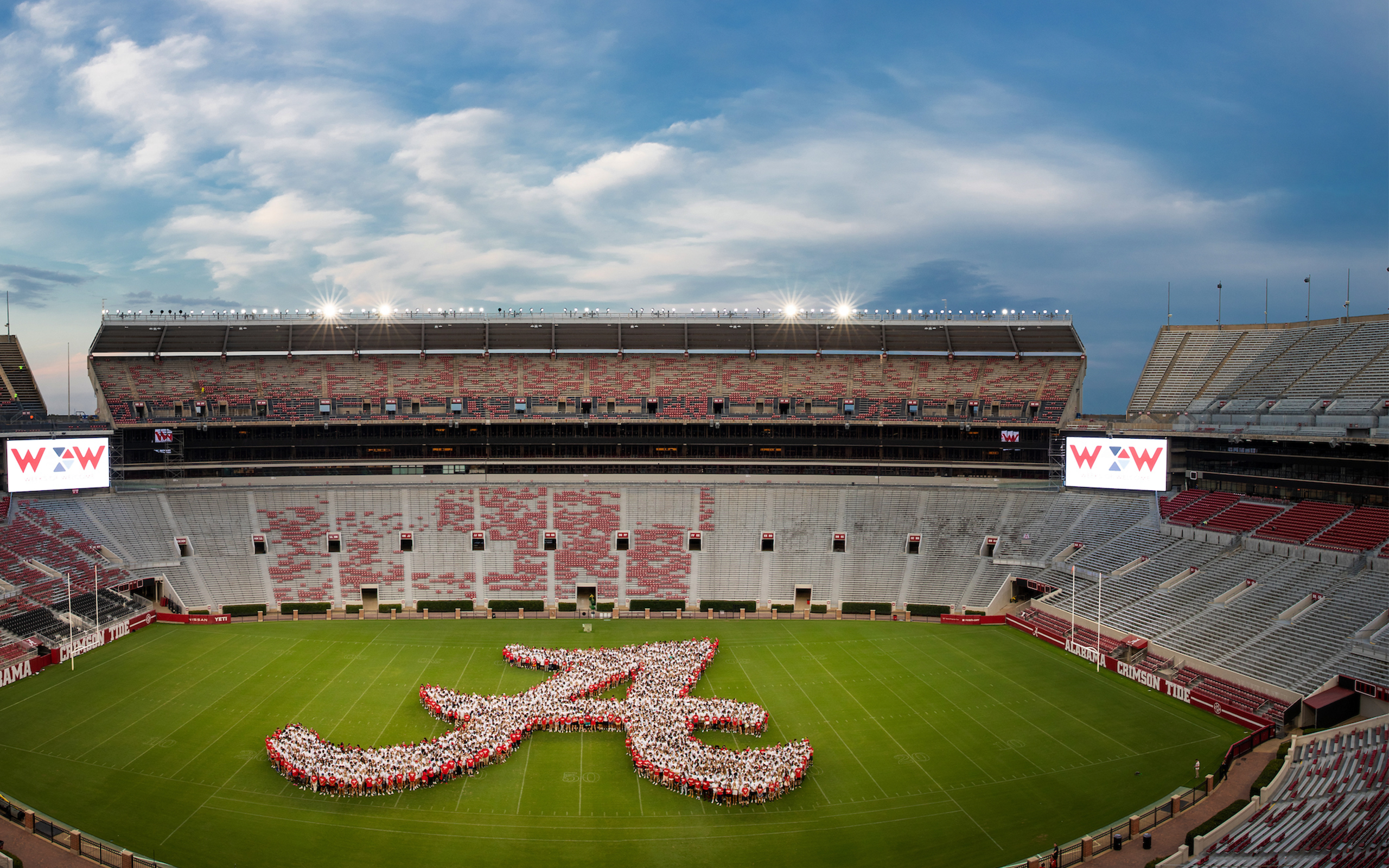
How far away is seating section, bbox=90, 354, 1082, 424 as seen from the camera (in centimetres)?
5553

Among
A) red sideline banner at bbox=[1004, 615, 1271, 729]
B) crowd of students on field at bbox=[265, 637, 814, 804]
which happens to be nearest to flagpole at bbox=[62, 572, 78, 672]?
crowd of students on field at bbox=[265, 637, 814, 804]

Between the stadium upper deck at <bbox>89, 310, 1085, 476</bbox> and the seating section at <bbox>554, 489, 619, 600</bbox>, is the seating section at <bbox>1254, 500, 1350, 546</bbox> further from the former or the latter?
the seating section at <bbox>554, 489, 619, 600</bbox>

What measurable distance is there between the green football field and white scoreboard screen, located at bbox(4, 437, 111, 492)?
13221 mm

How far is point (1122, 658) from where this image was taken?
118ft

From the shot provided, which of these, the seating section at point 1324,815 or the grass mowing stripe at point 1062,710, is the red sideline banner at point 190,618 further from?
the seating section at point 1324,815

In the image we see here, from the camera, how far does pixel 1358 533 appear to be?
3625 centimetres

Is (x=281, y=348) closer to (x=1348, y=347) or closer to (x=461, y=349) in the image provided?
(x=461, y=349)

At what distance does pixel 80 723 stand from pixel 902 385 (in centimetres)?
5029

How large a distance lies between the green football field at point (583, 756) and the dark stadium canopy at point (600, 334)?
24936mm

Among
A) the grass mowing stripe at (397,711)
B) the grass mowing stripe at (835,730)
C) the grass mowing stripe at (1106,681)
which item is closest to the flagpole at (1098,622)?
the grass mowing stripe at (1106,681)

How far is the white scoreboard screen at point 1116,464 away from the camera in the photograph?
4600 centimetres

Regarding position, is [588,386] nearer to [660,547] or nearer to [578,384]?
[578,384]

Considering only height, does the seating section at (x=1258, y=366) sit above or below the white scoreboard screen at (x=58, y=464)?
above

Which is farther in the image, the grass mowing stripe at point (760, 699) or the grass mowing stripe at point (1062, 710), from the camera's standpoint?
the grass mowing stripe at point (1062, 710)
